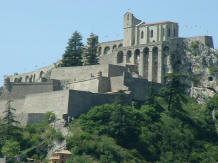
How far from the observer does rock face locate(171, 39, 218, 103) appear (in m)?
87.6

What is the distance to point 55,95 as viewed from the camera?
78500mm

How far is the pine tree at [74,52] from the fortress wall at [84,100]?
1692 cm

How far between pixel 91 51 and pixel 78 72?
8816 mm

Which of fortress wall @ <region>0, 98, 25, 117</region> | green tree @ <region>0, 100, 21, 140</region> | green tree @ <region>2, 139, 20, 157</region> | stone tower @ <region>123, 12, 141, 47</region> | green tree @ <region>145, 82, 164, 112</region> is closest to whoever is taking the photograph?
green tree @ <region>2, 139, 20, 157</region>

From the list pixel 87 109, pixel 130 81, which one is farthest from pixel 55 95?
pixel 130 81

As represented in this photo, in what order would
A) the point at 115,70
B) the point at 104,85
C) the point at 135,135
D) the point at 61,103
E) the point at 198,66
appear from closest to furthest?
the point at 135,135 → the point at 61,103 → the point at 104,85 → the point at 115,70 → the point at 198,66

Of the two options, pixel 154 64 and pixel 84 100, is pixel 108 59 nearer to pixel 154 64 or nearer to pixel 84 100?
pixel 154 64

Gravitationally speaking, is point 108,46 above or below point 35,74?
above

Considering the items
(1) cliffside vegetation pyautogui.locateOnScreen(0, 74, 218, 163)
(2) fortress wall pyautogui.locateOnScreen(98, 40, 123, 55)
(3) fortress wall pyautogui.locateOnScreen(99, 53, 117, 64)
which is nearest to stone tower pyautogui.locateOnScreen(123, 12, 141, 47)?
(2) fortress wall pyautogui.locateOnScreen(98, 40, 123, 55)

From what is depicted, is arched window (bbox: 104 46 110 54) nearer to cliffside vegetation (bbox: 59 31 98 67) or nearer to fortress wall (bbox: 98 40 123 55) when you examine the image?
fortress wall (bbox: 98 40 123 55)

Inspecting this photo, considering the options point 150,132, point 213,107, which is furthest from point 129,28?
point 150,132

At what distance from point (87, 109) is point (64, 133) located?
619 centimetres

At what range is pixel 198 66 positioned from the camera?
294 ft

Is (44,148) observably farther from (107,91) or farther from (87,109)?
(107,91)
